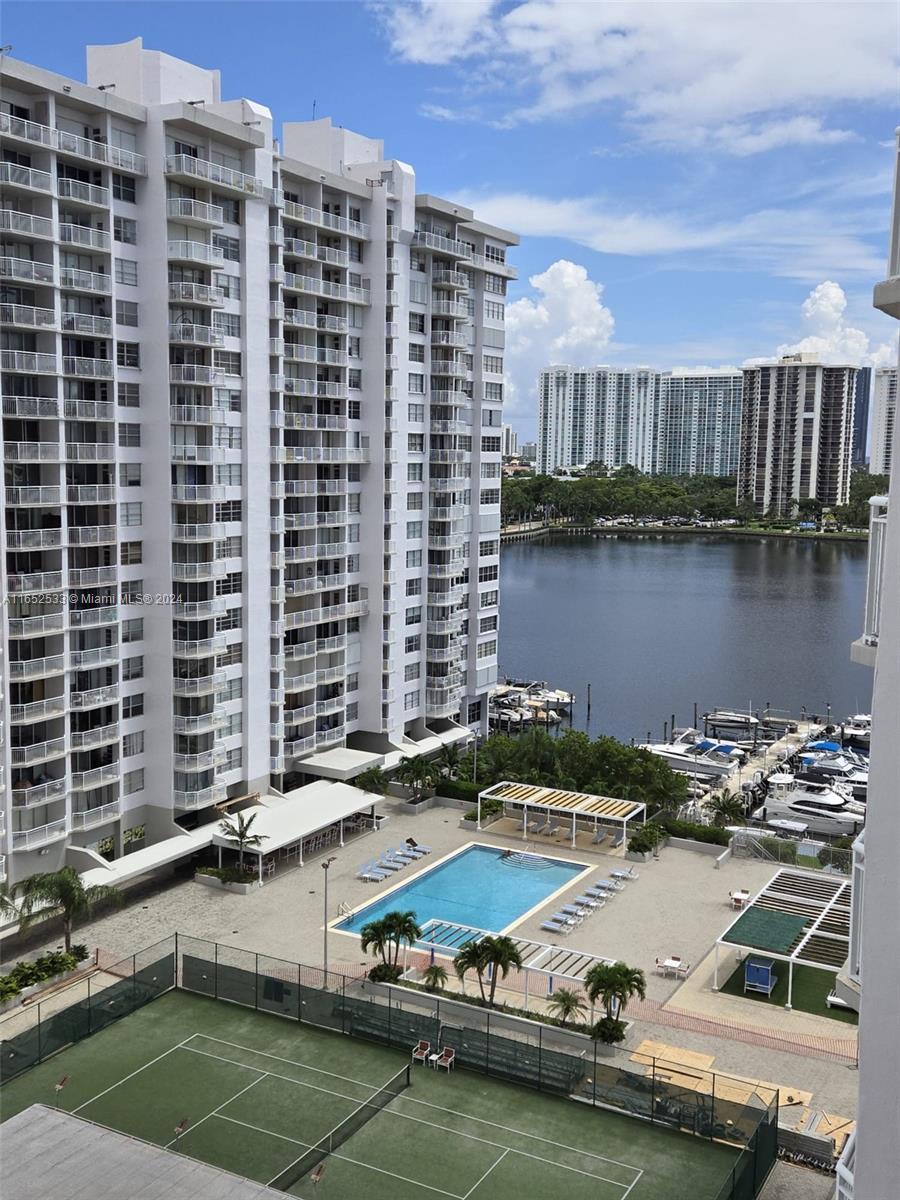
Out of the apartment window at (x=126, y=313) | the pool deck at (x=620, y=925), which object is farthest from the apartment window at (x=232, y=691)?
the apartment window at (x=126, y=313)

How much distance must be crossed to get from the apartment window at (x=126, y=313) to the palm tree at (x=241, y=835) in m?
16.3

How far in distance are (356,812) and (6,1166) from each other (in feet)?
75.0

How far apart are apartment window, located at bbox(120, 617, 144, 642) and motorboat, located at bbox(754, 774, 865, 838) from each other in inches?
1090

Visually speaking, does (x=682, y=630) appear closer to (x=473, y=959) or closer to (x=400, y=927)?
(x=400, y=927)

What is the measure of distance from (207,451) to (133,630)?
6.26 metres

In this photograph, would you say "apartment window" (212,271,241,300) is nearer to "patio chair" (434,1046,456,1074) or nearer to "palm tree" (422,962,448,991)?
"palm tree" (422,962,448,991)

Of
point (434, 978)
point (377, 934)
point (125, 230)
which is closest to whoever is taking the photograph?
point (434, 978)

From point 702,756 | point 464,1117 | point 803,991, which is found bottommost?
point 702,756

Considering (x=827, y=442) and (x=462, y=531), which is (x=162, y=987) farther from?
(x=827, y=442)

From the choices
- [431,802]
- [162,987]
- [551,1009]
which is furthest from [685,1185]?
[431,802]

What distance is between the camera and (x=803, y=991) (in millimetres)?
31641

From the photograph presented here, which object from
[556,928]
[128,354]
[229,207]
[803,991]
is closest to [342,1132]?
[556,928]

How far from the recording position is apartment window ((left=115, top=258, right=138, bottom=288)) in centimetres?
3566

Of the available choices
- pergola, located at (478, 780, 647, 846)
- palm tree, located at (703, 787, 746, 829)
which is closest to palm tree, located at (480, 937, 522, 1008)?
pergola, located at (478, 780, 647, 846)
